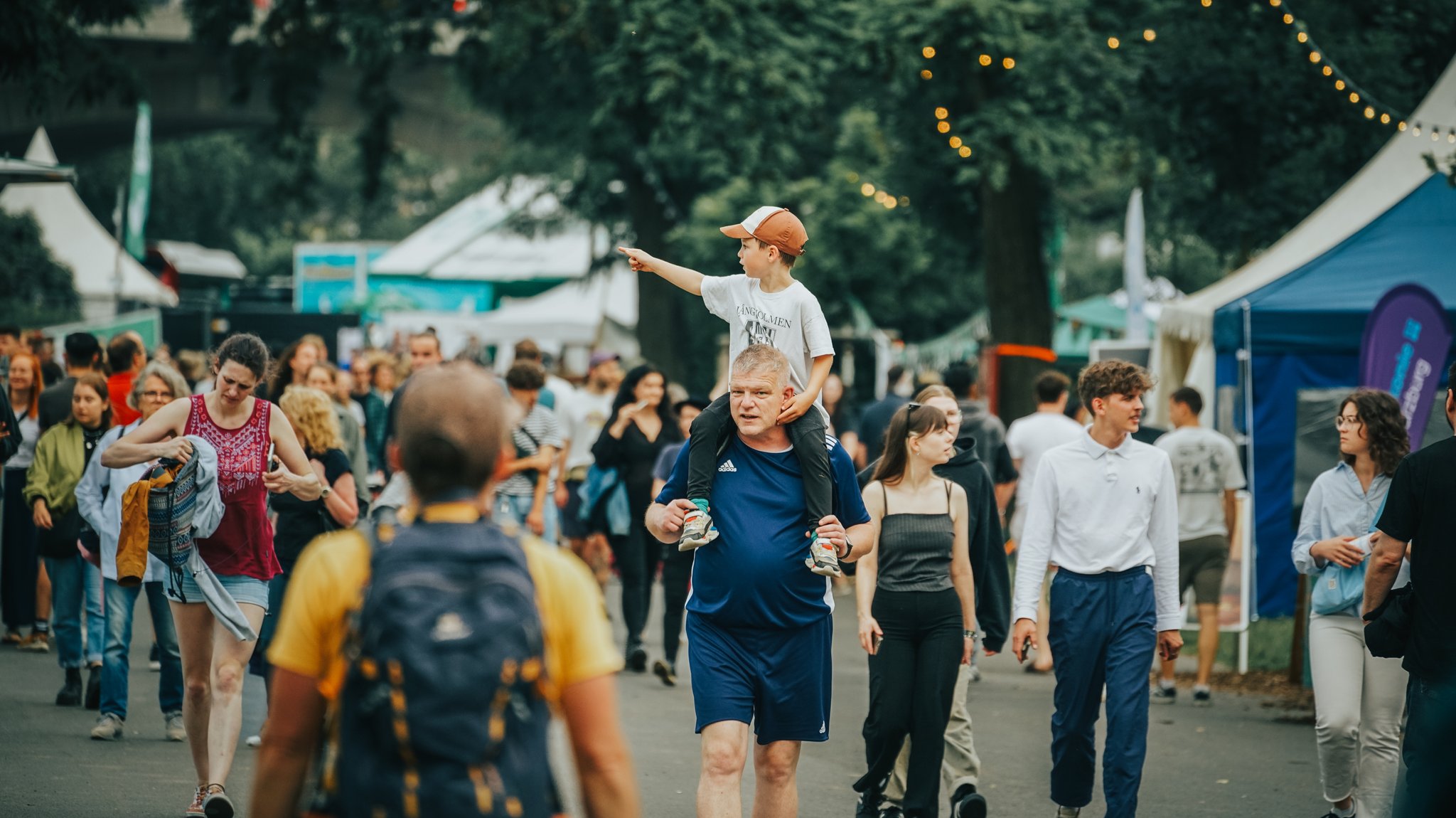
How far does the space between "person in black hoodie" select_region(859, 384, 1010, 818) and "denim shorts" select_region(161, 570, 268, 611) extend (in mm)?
2675

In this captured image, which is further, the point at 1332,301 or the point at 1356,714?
the point at 1332,301

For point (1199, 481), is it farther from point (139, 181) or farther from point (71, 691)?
point (139, 181)

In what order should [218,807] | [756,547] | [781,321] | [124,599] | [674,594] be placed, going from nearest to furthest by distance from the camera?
1. [756,547]
2. [781,321]
3. [218,807]
4. [124,599]
5. [674,594]

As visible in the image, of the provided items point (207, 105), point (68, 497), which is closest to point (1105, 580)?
point (68, 497)

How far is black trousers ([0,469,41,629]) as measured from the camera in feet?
36.8

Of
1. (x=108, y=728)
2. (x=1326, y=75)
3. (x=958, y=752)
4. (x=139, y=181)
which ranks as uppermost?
(x=139, y=181)

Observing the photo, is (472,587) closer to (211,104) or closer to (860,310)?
(860,310)

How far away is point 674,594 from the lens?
10523 mm

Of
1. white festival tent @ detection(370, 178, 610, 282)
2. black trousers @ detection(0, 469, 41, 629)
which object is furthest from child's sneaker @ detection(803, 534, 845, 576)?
white festival tent @ detection(370, 178, 610, 282)

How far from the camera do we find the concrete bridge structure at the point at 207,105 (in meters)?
29.1

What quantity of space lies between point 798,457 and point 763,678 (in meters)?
0.75

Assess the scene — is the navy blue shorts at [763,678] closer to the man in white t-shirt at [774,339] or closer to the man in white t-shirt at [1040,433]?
the man in white t-shirt at [774,339]

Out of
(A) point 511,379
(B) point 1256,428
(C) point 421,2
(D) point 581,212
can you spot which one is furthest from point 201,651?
(D) point 581,212

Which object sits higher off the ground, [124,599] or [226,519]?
[226,519]
